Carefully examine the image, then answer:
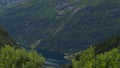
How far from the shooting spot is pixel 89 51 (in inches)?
2672

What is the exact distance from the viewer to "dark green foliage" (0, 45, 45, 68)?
223ft

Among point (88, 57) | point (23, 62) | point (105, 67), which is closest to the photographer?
point (105, 67)

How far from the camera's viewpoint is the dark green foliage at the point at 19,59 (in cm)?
6800

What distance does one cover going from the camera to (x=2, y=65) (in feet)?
220

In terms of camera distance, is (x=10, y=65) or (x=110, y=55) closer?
(x=110, y=55)

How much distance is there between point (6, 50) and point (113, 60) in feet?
74.8

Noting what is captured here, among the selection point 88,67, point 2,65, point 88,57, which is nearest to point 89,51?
point 88,57

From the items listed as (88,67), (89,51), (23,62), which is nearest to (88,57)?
(89,51)

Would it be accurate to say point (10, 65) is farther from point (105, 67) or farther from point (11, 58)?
point (105, 67)

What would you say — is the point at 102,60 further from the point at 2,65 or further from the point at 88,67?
the point at 2,65

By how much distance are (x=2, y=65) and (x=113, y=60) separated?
20.5 m

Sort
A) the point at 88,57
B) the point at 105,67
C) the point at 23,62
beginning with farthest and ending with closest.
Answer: the point at 23,62 < the point at 88,57 < the point at 105,67

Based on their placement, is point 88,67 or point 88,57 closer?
point 88,67

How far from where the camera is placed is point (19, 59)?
6994 centimetres
